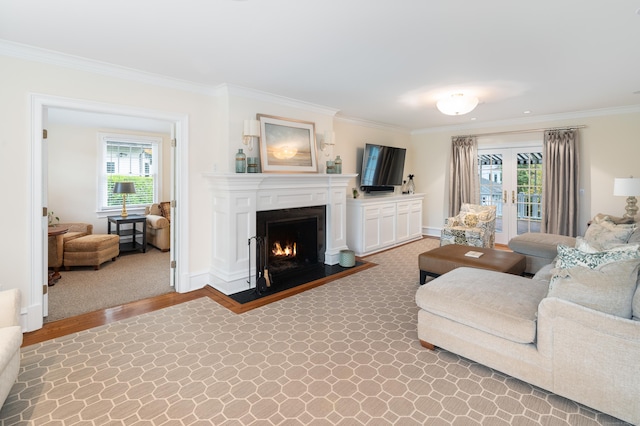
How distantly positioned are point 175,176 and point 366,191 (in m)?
3.68

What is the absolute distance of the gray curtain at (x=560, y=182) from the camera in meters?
5.61

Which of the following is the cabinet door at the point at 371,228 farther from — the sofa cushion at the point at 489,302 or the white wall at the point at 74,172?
the white wall at the point at 74,172

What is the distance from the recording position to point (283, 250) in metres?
4.81

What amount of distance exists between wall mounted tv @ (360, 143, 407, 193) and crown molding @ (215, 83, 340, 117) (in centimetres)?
134

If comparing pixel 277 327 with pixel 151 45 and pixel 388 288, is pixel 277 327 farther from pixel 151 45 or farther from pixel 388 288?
pixel 151 45

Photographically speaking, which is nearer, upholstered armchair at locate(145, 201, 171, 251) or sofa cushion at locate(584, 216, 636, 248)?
sofa cushion at locate(584, 216, 636, 248)

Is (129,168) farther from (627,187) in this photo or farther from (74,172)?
(627,187)

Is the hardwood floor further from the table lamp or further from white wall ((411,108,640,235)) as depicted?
white wall ((411,108,640,235))

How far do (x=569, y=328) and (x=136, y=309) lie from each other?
3.80m

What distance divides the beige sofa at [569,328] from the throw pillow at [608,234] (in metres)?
1.58

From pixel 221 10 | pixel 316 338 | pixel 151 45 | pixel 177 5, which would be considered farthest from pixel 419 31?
pixel 316 338

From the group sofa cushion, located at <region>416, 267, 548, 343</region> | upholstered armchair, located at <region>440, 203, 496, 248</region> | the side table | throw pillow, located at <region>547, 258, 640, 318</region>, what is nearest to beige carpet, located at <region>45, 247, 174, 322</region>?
the side table

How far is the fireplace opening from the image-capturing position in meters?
4.45

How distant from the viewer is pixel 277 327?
311 cm
